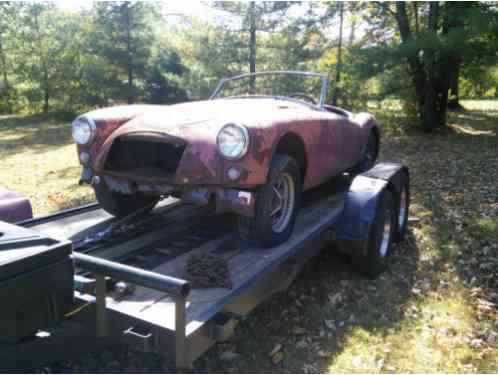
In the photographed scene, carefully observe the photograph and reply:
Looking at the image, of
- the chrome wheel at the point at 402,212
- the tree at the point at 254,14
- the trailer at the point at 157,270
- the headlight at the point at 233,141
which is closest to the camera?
the trailer at the point at 157,270

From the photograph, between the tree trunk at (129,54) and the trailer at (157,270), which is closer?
the trailer at (157,270)

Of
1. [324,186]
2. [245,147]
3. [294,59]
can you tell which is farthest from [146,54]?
[245,147]

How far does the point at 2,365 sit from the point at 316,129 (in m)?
2.91

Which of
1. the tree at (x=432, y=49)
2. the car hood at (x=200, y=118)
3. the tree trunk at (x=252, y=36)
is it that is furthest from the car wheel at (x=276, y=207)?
the tree trunk at (x=252, y=36)

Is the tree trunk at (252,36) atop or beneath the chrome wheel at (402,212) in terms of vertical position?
atop

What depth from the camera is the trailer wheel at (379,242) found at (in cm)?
397

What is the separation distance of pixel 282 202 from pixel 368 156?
2.92 m

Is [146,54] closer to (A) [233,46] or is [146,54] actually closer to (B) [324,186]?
(A) [233,46]

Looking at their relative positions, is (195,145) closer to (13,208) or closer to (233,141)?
(233,141)

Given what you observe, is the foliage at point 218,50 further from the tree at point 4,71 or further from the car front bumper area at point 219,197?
the car front bumper area at point 219,197

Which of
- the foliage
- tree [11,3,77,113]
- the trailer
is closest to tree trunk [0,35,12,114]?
the foliage

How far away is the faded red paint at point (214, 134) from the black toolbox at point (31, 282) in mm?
1114

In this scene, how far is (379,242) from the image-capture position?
4109mm

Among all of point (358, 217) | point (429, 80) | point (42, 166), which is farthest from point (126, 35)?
point (358, 217)
